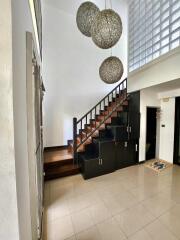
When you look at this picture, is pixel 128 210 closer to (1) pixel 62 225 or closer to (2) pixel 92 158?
(1) pixel 62 225

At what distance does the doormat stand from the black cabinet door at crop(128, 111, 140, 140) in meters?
0.97

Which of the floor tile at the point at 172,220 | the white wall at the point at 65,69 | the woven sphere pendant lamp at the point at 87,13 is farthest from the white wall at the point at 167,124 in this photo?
the woven sphere pendant lamp at the point at 87,13

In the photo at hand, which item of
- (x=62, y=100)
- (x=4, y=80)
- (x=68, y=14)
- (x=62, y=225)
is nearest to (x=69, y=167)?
(x=62, y=225)

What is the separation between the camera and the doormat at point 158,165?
361 centimetres

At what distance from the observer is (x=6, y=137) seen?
530 millimetres

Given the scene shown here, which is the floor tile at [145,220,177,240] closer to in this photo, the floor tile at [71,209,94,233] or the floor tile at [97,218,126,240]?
the floor tile at [97,218,126,240]

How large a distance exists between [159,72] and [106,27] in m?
1.78

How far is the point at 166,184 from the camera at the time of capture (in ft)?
9.33

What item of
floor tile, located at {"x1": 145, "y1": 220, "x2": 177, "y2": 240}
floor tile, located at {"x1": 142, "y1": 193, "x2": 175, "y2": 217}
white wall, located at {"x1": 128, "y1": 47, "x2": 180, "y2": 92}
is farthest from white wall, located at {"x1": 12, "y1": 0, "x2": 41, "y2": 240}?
white wall, located at {"x1": 128, "y1": 47, "x2": 180, "y2": 92}

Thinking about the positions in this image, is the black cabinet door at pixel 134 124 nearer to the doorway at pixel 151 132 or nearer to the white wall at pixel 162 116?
the white wall at pixel 162 116

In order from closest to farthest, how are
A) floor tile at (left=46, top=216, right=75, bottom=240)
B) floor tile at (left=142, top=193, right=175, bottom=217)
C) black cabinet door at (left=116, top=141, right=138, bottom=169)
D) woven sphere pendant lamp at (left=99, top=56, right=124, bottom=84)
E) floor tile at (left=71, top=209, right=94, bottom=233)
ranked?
floor tile at (left=46, top=216, right=75, bottom=240)
floor tile at (left=71, top=209, right=94, bottom=233)
floor tile at (left=142, top=193, right=175, bottom=217)
woven sphere pendant lamp at (left=99, top=56, right=124, bottom=84)
black cabinet door at (left=116, top=141, right=138, bottom=169)

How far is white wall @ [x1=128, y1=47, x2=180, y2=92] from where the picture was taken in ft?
7.91

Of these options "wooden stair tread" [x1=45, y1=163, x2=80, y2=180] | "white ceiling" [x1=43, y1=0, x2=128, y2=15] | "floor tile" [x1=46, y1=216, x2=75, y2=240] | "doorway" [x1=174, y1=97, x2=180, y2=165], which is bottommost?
"floor tile" [x1=46, y1=216, x2=75, y2=240]

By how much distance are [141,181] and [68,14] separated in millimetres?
5664
